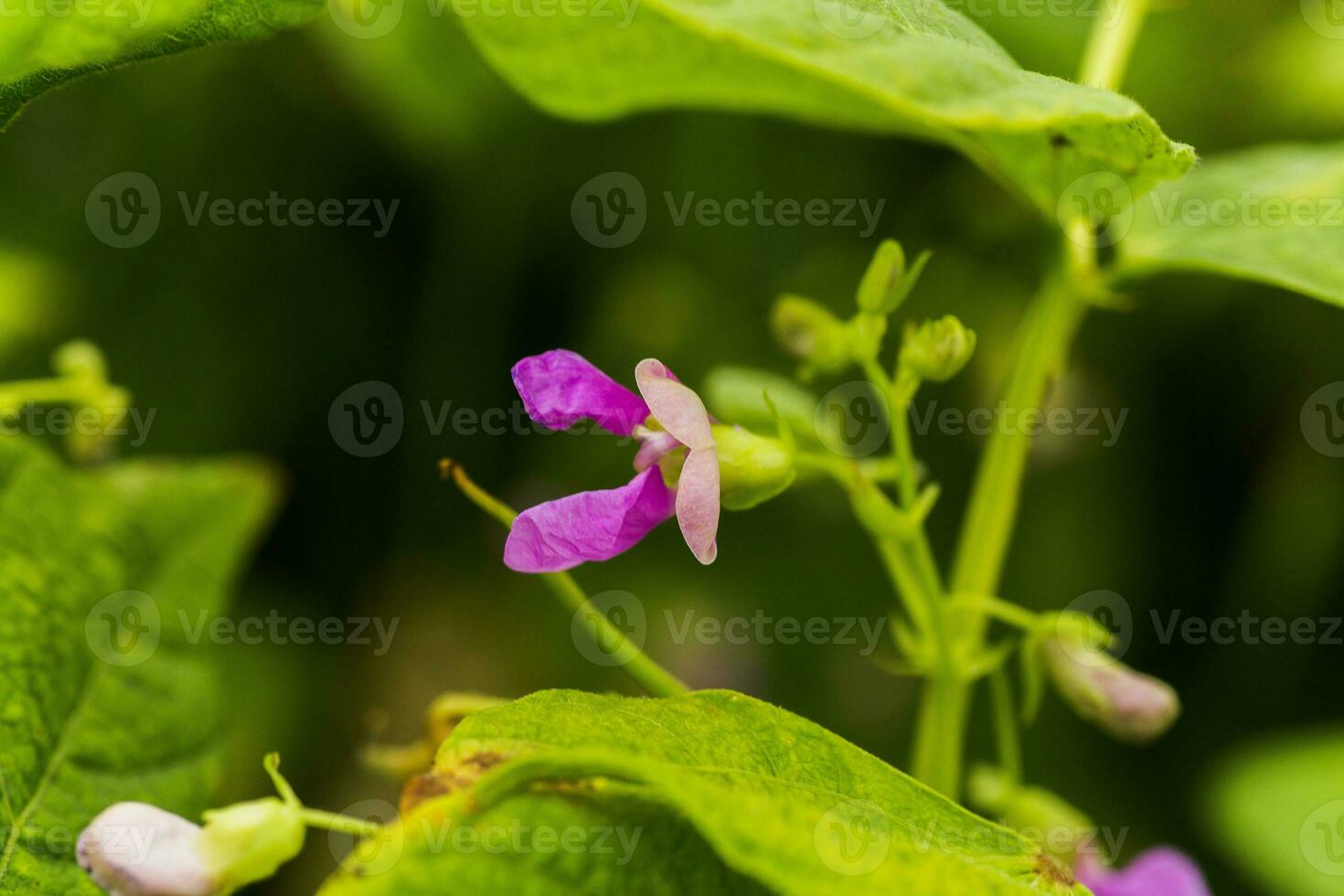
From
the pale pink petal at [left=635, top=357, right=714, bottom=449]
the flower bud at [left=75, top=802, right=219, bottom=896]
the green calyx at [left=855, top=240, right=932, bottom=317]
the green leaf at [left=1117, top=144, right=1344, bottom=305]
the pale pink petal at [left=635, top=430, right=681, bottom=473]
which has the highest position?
the green leaf at [left=1117, top=144, right=1344, bottom=305]

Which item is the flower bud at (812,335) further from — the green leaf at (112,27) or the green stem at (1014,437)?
the green leaf at (112,27)

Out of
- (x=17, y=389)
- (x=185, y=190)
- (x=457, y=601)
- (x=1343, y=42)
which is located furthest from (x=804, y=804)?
(x=1343, y=42)

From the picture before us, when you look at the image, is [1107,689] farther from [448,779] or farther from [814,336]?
[448,779]

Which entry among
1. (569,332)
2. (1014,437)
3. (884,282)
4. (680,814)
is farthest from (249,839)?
(569,332)

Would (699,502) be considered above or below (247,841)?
above

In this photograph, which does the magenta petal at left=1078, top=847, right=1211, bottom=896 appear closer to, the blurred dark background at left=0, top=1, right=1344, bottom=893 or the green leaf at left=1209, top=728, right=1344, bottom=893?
the green leaf at left=1209, top=728, right=1344, bottom=893

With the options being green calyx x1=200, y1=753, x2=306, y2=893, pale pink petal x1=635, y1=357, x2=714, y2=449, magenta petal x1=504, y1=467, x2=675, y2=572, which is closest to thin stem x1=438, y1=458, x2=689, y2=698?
magenta petal x1=504, y1=467, x2=675, y2=572
